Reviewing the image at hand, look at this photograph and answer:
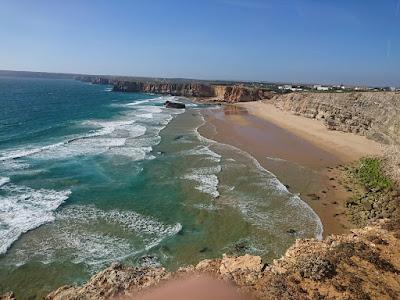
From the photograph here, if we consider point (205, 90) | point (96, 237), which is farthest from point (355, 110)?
point (205, 90)

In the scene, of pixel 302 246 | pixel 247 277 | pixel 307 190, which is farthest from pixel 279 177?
pixel 247 277

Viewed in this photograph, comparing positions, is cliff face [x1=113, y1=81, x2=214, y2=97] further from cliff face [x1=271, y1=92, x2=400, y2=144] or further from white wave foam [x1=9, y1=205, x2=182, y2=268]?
white wave foam [x1=9, y1=205, x2=182, y2=268]

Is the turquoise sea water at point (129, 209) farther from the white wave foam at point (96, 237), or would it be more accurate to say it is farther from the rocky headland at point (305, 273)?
the rocky headland at point (305, 273)

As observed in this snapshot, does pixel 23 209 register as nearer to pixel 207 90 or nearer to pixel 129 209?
pixel 129 209

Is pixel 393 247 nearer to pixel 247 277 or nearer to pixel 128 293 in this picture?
pixel 247 277

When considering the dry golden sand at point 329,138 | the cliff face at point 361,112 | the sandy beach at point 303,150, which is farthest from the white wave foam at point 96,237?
the cliff face at point 361,112

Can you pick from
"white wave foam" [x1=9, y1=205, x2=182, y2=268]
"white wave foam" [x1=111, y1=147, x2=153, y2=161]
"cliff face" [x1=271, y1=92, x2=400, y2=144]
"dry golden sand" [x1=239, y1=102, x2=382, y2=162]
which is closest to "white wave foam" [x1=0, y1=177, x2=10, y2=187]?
"white wave foam" [x1=9, y1=205, x2=182, y2=268]
